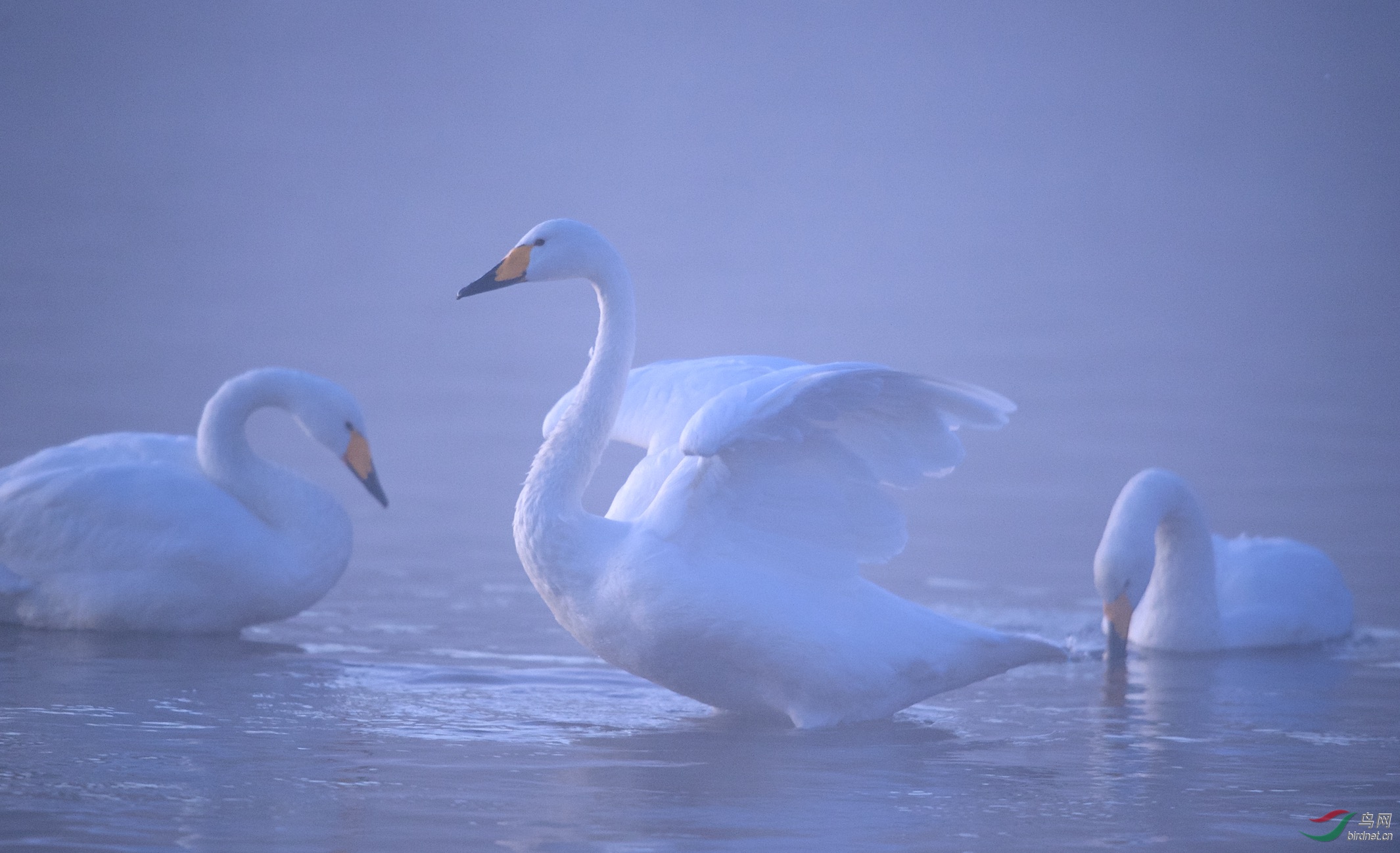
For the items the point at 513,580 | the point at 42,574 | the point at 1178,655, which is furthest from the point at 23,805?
the point at 1178,655

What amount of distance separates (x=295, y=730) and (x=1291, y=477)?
8509 mm

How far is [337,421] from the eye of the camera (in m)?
7.70

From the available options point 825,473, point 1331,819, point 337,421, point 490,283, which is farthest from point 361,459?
point 1331,819

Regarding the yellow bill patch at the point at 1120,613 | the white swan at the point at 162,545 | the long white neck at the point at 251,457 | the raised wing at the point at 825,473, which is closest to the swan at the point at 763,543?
the raised wing at the point at 825,473

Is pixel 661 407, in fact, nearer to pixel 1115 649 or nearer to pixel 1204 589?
pixel 1115 649

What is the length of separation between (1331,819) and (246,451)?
4881 millimetres

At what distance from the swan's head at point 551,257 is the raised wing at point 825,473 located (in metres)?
0.77

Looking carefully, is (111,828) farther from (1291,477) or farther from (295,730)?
(1291,477)

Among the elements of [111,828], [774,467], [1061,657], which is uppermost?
[774,467]

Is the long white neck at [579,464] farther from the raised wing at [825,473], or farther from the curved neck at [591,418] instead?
the raised wing at [825,473]

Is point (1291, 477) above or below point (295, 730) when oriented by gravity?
above

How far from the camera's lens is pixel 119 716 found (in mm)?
5551

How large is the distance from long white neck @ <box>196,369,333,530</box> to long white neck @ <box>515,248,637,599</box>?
A: 2029mm

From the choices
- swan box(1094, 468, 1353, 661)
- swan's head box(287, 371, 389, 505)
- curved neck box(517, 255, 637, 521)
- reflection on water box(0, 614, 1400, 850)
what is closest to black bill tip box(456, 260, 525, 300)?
curved neck box(517, 255, 637, 521)
